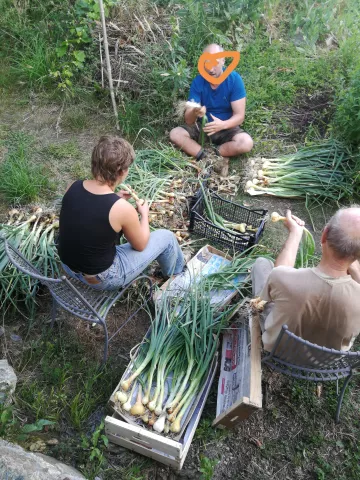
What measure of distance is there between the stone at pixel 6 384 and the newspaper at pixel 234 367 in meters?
1.13

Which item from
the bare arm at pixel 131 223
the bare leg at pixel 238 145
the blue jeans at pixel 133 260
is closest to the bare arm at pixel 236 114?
the bare leg at pixel 238 145

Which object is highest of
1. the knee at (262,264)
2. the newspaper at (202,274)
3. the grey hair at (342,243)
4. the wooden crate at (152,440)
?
the grey hair at (342,243)

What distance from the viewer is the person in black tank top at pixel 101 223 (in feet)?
7.29

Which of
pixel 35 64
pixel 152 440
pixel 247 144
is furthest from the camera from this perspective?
pixel 35 64

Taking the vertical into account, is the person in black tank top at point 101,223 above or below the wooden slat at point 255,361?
above

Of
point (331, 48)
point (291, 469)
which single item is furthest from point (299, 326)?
point (331, 48)

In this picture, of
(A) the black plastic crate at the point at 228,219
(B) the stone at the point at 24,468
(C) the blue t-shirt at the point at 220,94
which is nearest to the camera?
(B) the stone at the point at 24,468

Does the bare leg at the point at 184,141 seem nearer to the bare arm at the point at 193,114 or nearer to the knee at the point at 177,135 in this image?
the knee at the point at 177,135

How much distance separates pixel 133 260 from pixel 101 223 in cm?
42

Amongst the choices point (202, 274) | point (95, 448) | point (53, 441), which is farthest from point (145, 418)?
point (202, 274)

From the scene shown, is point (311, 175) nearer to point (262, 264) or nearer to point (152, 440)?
point (262, 264)

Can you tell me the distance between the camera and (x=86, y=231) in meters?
2.23

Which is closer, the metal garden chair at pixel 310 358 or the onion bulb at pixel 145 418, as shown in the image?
the metal garden chair at pixel 310 358

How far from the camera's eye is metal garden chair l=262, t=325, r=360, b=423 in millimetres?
1893
